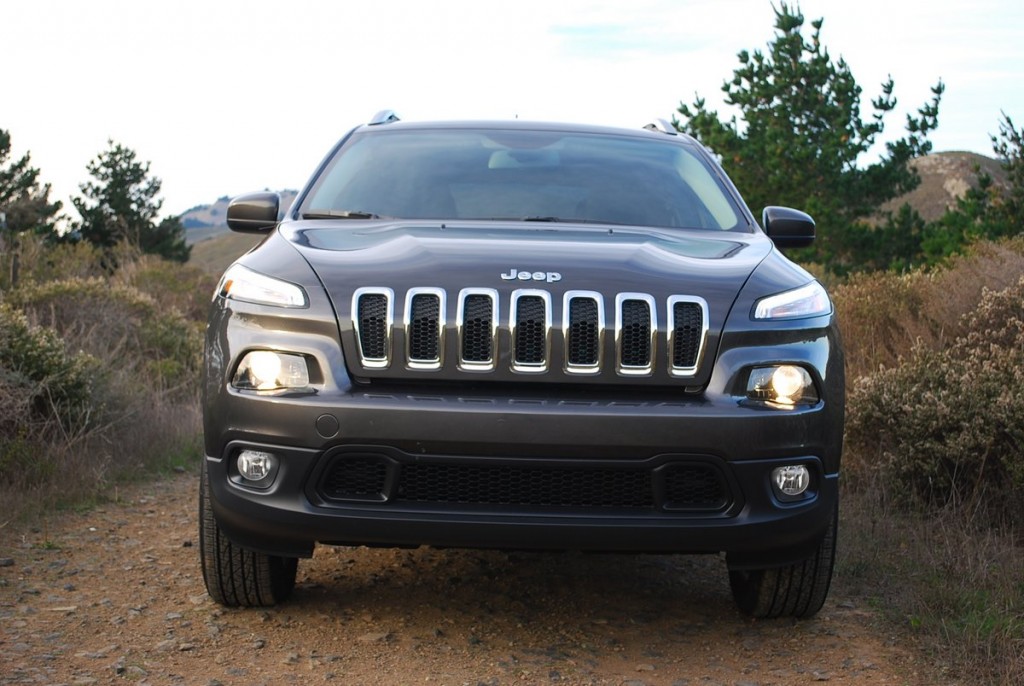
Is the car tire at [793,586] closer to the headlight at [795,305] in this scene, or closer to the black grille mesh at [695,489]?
the black grille mesh at [695,489]

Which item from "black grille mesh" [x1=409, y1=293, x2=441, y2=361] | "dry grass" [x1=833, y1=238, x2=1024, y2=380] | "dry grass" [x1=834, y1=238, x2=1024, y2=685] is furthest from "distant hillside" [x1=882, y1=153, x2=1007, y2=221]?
"black grille mesh" [x1=409, y1=293, x2=441, y2=361]

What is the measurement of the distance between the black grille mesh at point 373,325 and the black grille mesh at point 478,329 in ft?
0.81

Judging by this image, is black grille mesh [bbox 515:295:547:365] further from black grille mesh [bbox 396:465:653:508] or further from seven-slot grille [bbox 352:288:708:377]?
black grille mesh [bbox 396:465:653:508]

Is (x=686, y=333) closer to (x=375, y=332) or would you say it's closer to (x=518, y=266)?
(x=518, y=266)

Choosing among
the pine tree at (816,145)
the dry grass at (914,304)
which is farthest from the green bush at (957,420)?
the pine tree at (816,145)

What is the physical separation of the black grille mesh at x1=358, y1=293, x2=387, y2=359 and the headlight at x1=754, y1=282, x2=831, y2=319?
1.16m

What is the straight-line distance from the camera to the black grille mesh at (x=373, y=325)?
356cm

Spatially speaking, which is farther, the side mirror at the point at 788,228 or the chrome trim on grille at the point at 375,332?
the side mirror at the point at 788,228

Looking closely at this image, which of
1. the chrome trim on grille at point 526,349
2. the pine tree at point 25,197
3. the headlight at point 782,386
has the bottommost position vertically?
the pine tree at point 25,197

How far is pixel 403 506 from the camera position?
3.56 metres

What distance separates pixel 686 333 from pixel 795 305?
→ 0.44 meters

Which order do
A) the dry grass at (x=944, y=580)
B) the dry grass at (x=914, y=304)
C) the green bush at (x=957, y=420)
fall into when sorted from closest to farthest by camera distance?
the dry grass at (x=944, y=580)
the green bush at (x=957, y=420)
the dry grass at (x=914, y=304)

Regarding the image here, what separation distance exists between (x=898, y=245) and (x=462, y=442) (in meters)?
16.5

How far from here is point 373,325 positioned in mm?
3580
